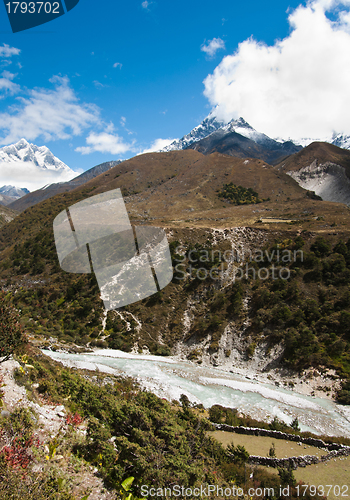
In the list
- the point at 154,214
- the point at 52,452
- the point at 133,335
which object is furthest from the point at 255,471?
the point at 154,214

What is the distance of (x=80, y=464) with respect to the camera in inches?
242

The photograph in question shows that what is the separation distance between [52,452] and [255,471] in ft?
30.5

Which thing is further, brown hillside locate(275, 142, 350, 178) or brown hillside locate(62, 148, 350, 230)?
brown hillside locate(275, 142, 350, 178)

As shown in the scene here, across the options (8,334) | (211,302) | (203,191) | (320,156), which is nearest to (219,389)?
(211,302)

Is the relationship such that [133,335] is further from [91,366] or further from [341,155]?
[341,155]

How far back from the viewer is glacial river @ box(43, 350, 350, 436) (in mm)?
17078

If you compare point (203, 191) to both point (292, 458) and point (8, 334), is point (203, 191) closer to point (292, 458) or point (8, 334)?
point (292, 458)

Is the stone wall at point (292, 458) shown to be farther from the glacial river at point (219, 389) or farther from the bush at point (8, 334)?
the bush at point (8, 334)

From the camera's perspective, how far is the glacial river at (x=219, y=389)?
1708cm

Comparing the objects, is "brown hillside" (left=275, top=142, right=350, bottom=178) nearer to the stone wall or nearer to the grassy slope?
the grassy slope

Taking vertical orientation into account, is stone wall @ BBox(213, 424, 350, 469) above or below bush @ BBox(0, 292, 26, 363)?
below

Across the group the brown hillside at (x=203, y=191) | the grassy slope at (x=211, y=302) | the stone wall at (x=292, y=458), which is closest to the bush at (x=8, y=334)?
the stone wall at (x=292, y=458)

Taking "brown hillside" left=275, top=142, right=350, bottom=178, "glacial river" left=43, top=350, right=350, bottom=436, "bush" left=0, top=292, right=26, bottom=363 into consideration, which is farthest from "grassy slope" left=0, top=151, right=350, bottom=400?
"brown hillside" left=275, top=142, right=350, bottom=178

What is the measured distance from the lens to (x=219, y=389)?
20.8 m
